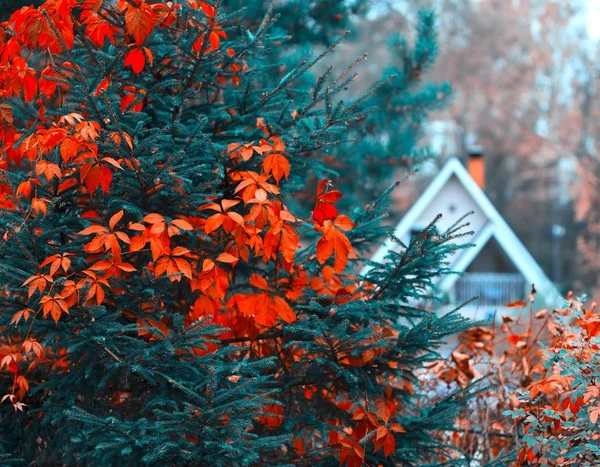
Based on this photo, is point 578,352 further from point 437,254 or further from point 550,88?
point 550,88

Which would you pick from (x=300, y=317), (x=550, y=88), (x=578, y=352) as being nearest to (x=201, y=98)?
(x=300, y=317)

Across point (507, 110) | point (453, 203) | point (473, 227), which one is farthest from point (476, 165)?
point (507, 110)

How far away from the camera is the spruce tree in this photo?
273cm

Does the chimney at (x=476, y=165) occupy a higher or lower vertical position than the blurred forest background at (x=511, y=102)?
lower

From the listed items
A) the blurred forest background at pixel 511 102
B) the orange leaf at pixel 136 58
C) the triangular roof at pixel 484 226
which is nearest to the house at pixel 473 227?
the triangular roof at pixel 484 226

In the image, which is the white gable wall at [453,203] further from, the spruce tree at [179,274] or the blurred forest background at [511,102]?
the spruce tree at [179,274]

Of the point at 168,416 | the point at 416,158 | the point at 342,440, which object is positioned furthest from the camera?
the point at 416,158

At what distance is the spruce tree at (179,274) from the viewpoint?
8.95ft

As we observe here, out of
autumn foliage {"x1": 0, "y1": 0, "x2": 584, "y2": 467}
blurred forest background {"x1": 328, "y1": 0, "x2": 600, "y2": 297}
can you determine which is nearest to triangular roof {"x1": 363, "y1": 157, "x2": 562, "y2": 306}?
autumn foliage {"x1": 0, "y1": 0, "x2": 584, "y2": 467}

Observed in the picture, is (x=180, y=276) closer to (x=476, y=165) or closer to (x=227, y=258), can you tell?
(x=227, y=258)

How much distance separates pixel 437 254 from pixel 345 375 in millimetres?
618

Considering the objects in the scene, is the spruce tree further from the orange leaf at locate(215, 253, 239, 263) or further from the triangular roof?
the triangular roof

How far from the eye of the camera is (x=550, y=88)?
3061 cm

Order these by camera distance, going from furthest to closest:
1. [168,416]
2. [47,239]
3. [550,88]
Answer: [550,88], [47,239], [168,416]
